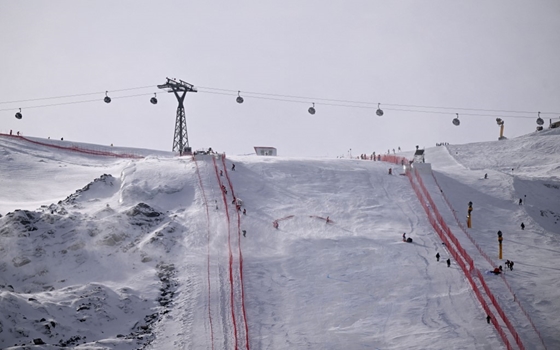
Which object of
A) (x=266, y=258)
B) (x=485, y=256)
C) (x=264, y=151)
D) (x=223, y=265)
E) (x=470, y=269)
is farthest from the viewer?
(x=264, y=151)

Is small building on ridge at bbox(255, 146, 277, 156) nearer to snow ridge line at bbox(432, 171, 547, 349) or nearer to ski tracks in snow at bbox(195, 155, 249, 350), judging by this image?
ski tracks in snow at bbox(195, 155, 249, 350)

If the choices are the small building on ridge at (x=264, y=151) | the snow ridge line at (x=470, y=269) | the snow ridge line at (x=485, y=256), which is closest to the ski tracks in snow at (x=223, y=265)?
the snow ridge line at (x=470, y=269)

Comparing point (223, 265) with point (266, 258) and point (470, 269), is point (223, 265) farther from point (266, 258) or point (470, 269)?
point (470, 269)

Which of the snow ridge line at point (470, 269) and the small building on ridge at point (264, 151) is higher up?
the small building on ridge at point (264, 151)

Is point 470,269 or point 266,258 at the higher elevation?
point 470,269

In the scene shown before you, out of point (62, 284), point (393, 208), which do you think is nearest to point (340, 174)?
point (393, 208)

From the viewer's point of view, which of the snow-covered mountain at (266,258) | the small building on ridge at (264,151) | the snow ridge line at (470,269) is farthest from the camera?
the small building on ridge at (264,151)

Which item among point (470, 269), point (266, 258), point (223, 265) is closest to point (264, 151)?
point (266, 258)

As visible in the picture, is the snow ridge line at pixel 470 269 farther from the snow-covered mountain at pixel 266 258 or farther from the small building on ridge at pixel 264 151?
the small building on ridge at pixel 264 151

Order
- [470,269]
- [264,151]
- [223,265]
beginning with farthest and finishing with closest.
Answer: [264,151]
[223,265]
[470,269]

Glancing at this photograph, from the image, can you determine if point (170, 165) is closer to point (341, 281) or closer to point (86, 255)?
point (86, 255)

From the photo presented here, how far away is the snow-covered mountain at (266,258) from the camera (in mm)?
19031

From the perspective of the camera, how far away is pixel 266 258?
2583cm

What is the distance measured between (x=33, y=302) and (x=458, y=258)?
19.2 metres
